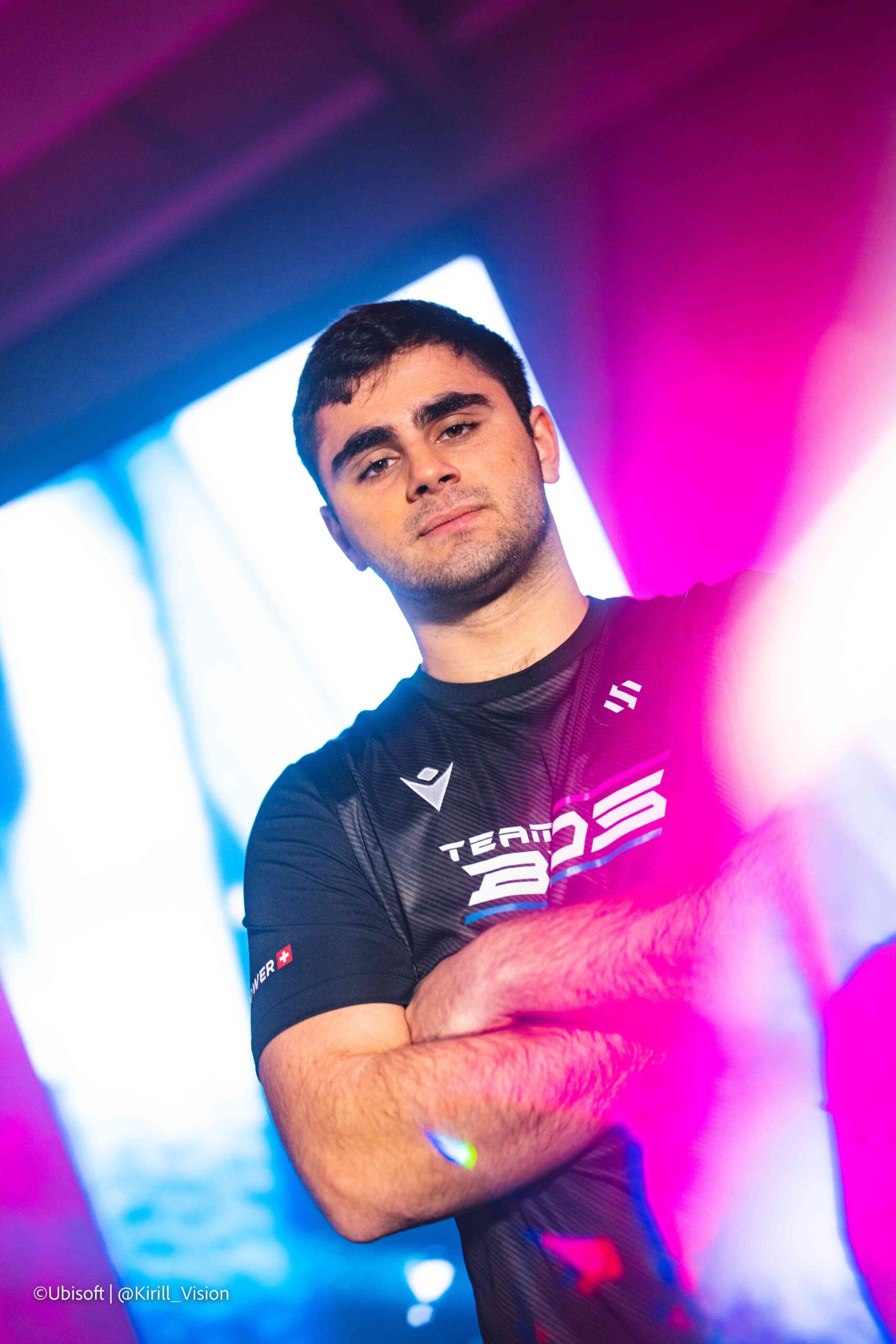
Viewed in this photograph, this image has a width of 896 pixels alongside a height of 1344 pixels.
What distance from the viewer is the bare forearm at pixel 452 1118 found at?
3.42 ft

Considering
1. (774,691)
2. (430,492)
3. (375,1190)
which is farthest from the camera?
(430,492)

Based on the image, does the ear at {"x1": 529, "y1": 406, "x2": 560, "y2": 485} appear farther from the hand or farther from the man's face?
the hand

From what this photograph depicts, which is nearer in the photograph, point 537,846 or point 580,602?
point 537,846

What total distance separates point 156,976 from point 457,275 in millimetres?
2177

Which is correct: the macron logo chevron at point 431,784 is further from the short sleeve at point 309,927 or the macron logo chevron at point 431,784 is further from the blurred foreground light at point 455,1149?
the blurred foreground light at point 455,1149

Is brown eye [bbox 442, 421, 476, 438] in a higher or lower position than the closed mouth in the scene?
higher

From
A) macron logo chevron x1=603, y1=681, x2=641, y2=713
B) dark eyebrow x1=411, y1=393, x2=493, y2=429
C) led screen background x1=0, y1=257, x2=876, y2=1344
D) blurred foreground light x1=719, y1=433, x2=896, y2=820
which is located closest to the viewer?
blurred foreground light x1=719, y1=433, x2=896, y2=820

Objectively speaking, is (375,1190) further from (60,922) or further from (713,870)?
(60,922)

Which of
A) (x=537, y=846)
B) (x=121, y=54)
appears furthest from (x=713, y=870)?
(x=121, y=54)

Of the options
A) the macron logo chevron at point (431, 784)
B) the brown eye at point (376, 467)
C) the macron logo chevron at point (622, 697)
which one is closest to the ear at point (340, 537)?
the brown eye at point (376, 467)

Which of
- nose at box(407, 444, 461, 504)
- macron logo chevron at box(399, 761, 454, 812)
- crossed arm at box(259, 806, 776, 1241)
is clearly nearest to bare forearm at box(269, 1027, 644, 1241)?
crossed arm at box(259, 806, 776, 1241)

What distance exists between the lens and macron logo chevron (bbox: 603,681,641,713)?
1384mm

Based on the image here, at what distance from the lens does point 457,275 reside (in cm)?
245

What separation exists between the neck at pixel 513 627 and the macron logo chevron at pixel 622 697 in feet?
0.60
